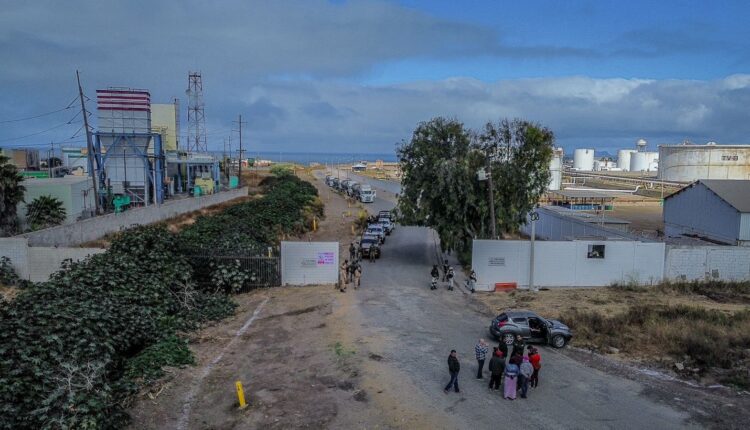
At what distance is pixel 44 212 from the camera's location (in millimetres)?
34344

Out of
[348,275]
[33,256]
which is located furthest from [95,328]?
[348,275]

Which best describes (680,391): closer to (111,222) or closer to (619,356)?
(619,356)

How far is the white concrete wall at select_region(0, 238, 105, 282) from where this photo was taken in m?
25.7

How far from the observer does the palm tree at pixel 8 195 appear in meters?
30.2

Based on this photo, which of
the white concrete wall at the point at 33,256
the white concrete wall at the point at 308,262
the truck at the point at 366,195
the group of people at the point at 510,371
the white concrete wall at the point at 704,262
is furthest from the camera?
the truck at the point at 366,195

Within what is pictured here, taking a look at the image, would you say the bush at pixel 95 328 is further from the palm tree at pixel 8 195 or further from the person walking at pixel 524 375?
the palm tree at pixel 8 195

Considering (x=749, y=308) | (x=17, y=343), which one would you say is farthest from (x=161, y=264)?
(x=749, y=308)

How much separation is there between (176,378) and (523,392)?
9.66m

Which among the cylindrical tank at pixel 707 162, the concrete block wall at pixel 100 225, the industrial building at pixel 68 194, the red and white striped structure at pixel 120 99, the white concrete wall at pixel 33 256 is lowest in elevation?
the white concrete wall at pixel 33 256

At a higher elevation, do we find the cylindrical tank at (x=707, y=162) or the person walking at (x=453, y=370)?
the cylindrical tank at (x=707, y=162)

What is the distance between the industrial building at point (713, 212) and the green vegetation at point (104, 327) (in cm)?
3088

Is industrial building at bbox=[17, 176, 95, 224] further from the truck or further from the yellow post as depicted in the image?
the truck

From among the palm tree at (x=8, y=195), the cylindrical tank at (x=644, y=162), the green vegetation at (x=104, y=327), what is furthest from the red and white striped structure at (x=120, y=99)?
the cylindrical tank at (x=644, y=162)

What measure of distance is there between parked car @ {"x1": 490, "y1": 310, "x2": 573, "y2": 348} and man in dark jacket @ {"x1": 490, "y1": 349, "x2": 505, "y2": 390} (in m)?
3.92
